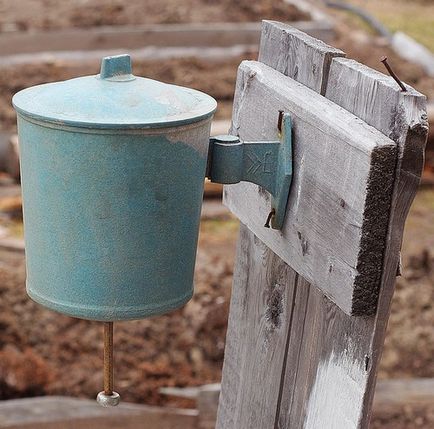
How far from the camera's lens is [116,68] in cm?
183

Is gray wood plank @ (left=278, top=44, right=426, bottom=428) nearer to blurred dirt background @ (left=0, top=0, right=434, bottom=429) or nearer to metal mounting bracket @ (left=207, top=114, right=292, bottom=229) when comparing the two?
metal mounting bracket @ (left=207, top=114, right=292, bottom=229)

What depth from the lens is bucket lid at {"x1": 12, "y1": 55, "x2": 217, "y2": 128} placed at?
1.71 meters

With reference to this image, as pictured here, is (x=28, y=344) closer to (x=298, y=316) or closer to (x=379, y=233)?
(x=298, y=316)

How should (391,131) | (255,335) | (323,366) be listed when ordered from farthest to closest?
(255,335), (323,366), (391,131)

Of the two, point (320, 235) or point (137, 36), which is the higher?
point (320, 235)

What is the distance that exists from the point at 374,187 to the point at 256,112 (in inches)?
18.4

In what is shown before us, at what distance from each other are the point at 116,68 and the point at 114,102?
105 millimetres

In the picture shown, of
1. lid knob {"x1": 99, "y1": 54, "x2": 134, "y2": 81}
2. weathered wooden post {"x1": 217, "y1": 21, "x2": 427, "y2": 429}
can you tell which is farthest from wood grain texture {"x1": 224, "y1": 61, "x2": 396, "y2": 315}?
lid knob {"x1": 99, "y1": 54, "x2": 134, "y2": 81}

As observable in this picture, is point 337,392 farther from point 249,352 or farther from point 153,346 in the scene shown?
point 153,346

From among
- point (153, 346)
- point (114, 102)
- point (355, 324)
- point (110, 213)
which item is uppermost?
point (114, 102)

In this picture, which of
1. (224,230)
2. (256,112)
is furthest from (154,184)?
(224,230)

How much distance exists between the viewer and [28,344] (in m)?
4.26

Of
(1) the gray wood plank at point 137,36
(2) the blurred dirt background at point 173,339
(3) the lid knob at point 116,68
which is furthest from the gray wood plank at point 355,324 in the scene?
(1) the gray wood plank at point 137,36

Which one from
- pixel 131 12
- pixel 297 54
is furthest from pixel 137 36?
pixel 297 54
